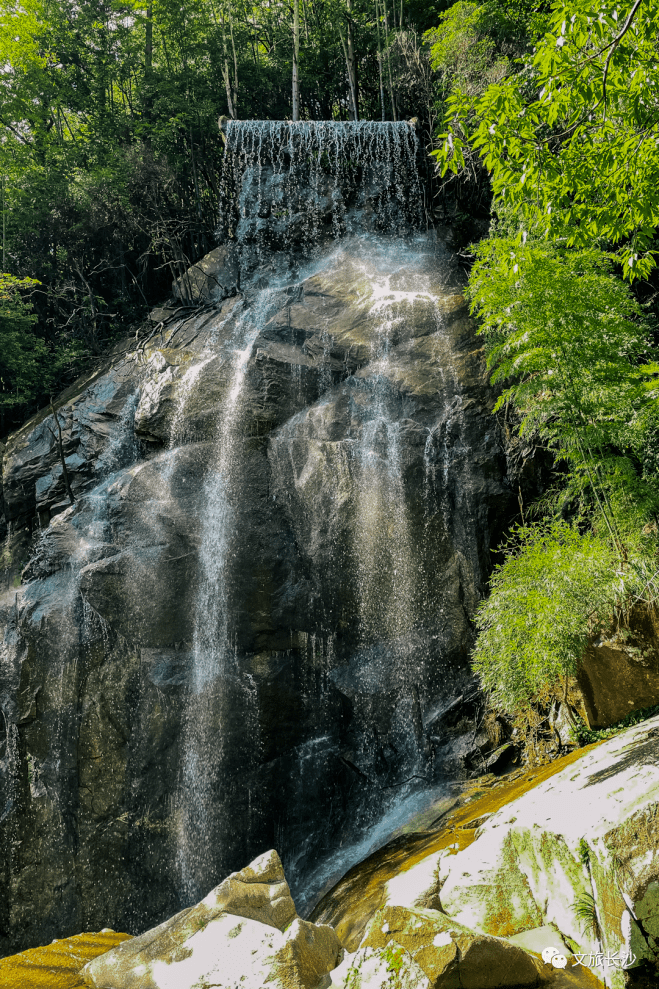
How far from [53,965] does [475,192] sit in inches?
640

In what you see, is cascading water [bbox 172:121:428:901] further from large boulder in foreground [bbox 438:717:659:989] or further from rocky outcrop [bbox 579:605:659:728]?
large boulder in foreground [bbox 438:717:659:989]

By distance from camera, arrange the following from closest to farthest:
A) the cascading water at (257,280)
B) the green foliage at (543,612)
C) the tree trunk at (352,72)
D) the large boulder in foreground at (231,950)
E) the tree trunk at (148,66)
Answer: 1. the large boulder in foreground at (231,950)
2. the green foliage at (543,612)
3. the cascading water at (257,280)
4. the tree trunk at (352,72)
5. the tree trunk at (148,66)

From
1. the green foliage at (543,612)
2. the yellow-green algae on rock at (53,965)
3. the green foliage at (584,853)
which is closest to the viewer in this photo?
the green foliage at (584,853)

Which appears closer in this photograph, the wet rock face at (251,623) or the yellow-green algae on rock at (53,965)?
the yellow-green algae on rock at (53,965)

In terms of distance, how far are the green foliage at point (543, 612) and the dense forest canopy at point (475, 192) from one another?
0.03 m

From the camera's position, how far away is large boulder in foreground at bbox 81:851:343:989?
146 inches

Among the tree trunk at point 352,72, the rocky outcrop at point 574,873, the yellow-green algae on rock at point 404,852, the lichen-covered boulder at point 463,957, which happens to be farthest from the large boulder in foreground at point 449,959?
the tree trunk at point 352,72

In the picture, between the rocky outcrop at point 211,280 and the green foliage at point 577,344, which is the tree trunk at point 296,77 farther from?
the green foliage at point 577,344

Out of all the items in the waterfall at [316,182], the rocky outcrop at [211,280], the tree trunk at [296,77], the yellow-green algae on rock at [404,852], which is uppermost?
the tree trunk at [296,77]

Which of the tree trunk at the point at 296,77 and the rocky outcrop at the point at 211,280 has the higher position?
the tree trunk at the point at 296,77

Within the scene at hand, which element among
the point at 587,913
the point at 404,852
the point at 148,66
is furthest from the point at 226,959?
the point at 148,66

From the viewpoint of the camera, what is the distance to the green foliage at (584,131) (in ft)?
15.0

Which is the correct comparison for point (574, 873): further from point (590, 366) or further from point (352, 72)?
point (352, 72)

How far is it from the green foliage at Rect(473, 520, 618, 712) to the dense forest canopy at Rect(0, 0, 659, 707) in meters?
0.03
